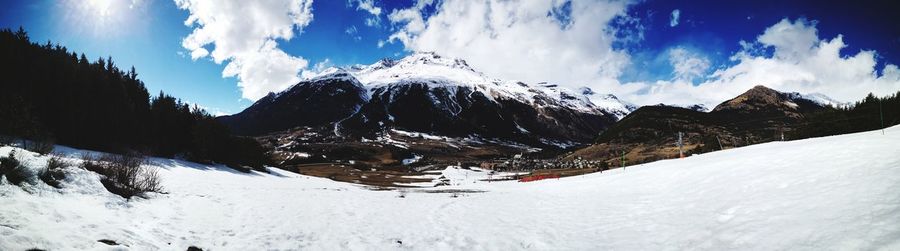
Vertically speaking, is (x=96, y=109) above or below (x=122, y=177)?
above

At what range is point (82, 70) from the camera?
51.5 m

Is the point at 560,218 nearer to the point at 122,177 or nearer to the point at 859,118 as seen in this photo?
the point at 122,177

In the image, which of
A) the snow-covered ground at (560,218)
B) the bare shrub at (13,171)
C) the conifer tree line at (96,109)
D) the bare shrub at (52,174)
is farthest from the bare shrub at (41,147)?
the conifer tree line at (96,109)

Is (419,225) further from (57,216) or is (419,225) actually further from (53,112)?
(53,112)

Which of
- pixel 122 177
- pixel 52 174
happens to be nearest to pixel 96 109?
pixel 122 177

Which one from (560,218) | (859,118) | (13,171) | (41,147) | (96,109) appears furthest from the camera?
(96,109)

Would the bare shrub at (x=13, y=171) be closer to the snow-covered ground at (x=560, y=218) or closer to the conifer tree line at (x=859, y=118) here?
the snow-covered ground at (x=560, y=218)

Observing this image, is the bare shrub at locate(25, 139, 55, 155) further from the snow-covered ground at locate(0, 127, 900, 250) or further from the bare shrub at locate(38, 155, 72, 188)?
the bare shrub at locate(38, 155, 72, 188)

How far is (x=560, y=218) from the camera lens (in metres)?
17.8

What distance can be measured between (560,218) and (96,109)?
56.9m

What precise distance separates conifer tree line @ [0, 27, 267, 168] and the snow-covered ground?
87.9 feet

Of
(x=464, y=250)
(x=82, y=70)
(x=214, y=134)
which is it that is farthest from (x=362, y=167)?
(x=464, y=250)

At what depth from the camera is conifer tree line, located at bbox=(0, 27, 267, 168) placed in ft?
144

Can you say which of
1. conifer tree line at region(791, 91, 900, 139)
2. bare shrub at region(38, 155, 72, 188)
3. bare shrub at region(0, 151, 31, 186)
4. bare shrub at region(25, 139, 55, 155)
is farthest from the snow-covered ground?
conifer tree line at region(791, 91, 900, 139)
